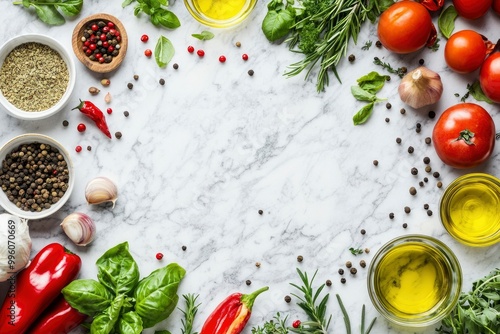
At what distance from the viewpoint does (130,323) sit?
6.98 ft

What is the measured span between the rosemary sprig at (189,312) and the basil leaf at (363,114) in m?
0.67

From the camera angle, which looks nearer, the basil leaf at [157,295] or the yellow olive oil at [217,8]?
the basil leaf at [157,295]

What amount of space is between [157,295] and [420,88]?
35.1 inches

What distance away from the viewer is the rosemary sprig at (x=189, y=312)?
222cm

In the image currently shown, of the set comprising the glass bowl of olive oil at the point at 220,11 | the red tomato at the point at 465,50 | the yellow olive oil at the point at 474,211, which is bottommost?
the yellow olive oil at the point at 474,211

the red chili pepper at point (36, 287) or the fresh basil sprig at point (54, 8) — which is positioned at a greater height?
the fresh basil sprig at point (54, 8)

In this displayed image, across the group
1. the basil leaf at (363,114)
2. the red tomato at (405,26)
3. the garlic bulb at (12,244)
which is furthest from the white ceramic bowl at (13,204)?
the red tomato at (405,26)

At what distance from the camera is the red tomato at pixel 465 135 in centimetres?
211

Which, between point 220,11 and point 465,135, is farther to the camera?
point 220,11

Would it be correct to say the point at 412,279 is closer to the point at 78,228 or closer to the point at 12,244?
the point at 78,228

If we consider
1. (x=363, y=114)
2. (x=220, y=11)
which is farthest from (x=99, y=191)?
(x=363, y=114)

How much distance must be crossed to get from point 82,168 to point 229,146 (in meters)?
0.42

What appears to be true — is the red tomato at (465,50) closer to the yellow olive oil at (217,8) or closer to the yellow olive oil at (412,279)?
the yellow olive oil at (412,279)

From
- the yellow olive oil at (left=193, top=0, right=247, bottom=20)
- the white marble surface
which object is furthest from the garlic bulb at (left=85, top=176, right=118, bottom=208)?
the yellow olive oil at (left=193, top=0, right=247, bottom=20)
